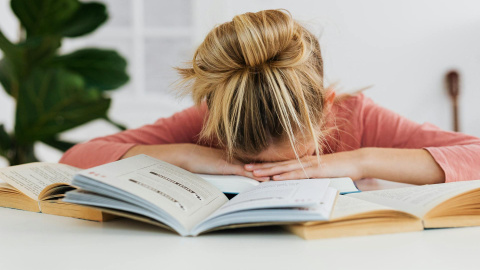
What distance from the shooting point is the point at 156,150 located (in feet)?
3.65

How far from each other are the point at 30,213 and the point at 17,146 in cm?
100

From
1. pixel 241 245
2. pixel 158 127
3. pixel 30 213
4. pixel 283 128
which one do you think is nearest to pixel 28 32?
pixel 158 127

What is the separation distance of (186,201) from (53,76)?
3.67ft

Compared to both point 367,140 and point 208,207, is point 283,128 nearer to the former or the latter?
point 208,207

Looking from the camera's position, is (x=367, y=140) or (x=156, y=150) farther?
(x=367, y=140)

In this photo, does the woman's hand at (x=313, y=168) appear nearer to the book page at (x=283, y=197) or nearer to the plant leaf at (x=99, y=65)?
the book page at (x=283, y=197)

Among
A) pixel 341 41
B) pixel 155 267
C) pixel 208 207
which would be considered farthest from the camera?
pixel 341 41

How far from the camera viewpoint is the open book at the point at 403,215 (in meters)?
0.60

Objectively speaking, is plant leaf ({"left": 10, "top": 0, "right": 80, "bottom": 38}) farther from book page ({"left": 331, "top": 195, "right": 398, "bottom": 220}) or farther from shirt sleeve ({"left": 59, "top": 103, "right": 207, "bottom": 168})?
book page ({"left": 331, "top": 195, "right": 398, "bottom": 220})

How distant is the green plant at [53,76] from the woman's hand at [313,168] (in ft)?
2.96

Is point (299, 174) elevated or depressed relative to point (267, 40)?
depressed

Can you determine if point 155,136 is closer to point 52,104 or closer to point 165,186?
point 52,104

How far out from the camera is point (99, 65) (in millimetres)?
1720

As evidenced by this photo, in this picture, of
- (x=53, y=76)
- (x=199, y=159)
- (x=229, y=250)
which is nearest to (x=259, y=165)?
(x=199, y=159)
